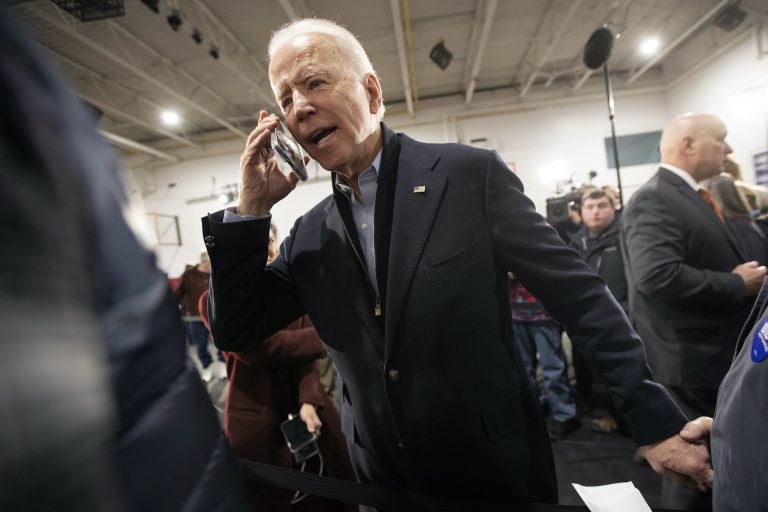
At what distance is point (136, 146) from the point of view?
890 cm

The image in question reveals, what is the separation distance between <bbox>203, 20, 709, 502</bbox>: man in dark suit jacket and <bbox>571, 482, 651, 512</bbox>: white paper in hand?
15 cm

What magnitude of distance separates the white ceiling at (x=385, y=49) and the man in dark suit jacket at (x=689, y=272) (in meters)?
3.97

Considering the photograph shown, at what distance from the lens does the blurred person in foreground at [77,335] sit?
27 cm

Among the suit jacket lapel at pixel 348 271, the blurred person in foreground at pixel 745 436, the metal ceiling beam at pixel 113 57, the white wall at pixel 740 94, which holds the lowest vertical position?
the blurred person in foreground at pixel 745 436

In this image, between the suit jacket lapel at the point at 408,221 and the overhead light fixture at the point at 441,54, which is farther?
the overhead light fixture at the point at 441,54

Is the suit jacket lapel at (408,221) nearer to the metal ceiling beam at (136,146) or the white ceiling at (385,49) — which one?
the white ceiling at (385,49)

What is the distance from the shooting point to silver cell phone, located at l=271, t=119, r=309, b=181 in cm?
119

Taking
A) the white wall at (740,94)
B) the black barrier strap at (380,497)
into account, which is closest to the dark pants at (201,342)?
the black barrier strap at (380,497)

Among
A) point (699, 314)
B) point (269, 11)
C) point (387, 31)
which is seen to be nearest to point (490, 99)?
point (387, 31)

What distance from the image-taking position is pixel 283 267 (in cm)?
136

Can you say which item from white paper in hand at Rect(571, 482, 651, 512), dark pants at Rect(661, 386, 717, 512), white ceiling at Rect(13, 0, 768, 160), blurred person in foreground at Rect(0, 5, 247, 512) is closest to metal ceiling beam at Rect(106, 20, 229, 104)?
white ceiling at Rect(13, 0, 768, 160)

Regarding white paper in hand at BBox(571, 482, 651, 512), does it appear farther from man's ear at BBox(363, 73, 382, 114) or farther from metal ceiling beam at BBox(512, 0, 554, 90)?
metal ceiling beam at BBox(512, 0, 554, 90)

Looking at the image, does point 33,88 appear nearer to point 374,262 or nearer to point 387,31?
point 374,262

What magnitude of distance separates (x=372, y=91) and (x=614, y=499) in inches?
50.7
